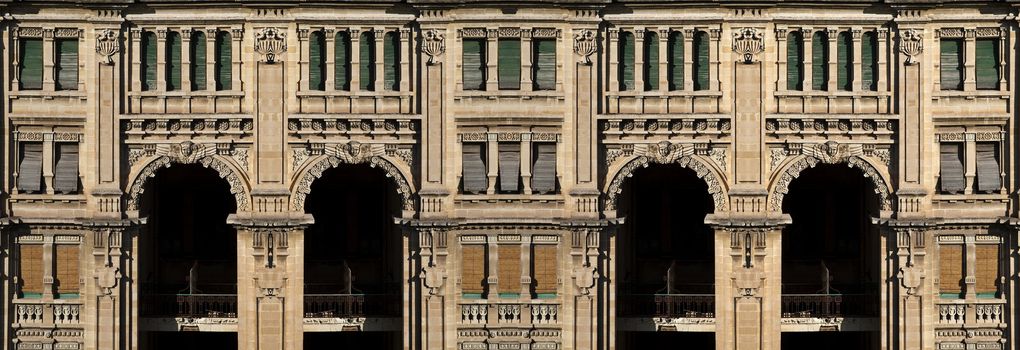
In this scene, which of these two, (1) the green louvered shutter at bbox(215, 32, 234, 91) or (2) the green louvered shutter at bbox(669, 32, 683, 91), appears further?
(1) the green louvered shutter at bbox(215, 32, 234, 91)

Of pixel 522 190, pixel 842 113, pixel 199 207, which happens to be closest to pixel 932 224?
pixel 842 113

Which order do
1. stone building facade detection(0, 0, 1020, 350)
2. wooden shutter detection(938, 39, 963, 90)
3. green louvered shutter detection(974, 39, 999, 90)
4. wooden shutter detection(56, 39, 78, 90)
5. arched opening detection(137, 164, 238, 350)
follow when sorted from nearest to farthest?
stone building facade detection(0, 0, 1020, 350) < green louvered shutter detection(974, 39, 999, 90) < wooden shutter detection(938, 39, 963, 90) < wooden shutter detection(56, 39, 78, 90) < arched opening detection(137, 164, 238, 350)

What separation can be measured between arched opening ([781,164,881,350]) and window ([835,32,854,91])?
19.0 feet

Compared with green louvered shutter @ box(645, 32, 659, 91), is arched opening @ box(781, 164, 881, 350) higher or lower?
lower

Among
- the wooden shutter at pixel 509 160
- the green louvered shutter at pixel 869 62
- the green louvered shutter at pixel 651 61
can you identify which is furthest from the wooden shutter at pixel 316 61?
the green louvered shutter at pixel 869 62

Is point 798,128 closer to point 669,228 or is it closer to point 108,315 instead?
point 669,228

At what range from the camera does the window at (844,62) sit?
100 m

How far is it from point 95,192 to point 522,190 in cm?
1377

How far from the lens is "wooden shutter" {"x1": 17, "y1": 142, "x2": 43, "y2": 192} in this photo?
101m

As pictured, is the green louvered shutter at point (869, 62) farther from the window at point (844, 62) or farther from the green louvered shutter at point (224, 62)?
the green louvered shutter at point (224, 62)

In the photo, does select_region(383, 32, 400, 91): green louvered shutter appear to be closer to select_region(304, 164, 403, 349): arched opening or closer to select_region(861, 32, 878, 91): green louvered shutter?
select_region(304, 164, 403, 349): arched opening

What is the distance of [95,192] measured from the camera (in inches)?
3954

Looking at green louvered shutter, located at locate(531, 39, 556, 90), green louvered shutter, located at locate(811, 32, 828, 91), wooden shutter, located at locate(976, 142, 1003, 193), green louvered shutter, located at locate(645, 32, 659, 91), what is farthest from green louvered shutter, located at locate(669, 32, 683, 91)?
wooden shutter, located at locate(976, 142, 1003, 193)

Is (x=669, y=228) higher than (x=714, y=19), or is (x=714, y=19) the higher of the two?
(x=714, y=19)
